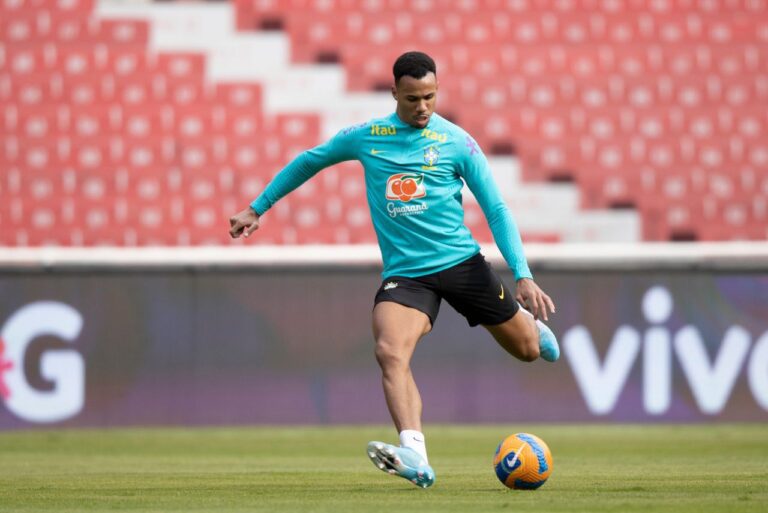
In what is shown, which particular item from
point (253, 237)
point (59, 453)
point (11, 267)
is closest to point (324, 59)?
point (253, 237)

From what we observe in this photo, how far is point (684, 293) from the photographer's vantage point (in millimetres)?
13492

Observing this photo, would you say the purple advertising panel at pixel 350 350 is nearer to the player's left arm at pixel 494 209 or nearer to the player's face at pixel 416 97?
the player's left arm at pixel 494 209

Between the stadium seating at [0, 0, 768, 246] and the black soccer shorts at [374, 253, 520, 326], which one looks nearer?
the black soccer shorts at [374, 253, 520, 326]

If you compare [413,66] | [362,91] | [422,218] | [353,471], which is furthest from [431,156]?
[362,91]

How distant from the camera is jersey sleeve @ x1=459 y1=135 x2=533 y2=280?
267 inches

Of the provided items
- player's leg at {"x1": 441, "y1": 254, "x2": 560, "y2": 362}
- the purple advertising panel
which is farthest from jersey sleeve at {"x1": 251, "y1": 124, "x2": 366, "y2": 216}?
the purple advertising panel

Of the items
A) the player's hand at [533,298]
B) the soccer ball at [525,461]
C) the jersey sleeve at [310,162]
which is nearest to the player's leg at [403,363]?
the soccer ball at [525,461]

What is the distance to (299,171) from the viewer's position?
7.10 meters

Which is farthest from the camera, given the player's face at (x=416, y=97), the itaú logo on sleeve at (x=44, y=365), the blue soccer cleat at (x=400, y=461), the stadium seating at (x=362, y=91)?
the stadium seating at (x=362, y=91)

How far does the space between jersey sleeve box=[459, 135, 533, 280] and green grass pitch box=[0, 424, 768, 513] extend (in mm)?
1131

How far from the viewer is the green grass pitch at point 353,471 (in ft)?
19.5

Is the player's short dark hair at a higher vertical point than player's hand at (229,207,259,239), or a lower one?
higher

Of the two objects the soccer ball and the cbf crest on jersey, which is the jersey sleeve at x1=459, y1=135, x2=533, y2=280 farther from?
the soccer ball

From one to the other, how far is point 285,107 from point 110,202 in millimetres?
2570
